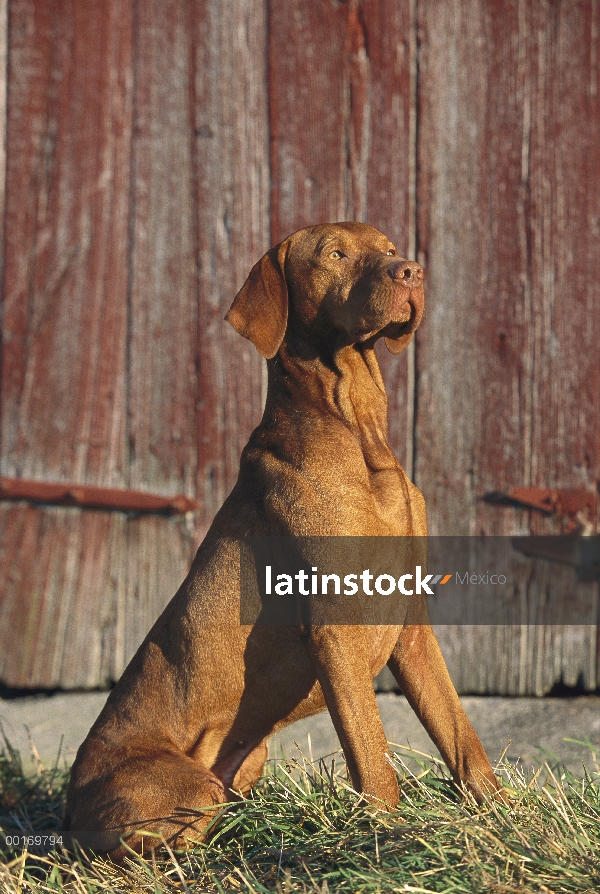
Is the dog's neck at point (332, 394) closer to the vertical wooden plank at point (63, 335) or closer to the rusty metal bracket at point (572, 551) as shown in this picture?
the rusty metal bracket at point (572, 551)

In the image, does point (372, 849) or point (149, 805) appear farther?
point (149, 805)

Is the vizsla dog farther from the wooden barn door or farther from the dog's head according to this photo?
the wooden barn door

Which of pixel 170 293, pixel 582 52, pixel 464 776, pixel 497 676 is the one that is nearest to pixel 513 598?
pixel 497 676

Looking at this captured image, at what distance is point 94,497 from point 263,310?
2112 millimetres

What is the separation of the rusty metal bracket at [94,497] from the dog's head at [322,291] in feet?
6.37

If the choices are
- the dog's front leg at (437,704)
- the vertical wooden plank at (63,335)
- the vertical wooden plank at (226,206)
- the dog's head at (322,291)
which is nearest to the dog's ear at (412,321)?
the dog's head at (322,291)

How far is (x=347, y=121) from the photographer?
453cm

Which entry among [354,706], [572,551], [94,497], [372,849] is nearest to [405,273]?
Result: [354,706]

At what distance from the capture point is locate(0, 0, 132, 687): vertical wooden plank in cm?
461

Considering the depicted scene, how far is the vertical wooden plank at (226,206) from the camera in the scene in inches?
179

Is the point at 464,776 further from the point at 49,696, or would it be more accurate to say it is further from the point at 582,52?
the point at 582,52

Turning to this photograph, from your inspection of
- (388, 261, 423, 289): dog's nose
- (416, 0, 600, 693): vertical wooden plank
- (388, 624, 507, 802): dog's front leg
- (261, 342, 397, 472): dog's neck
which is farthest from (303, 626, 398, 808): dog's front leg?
(416, 0, 600, 693): vertical wooden plank

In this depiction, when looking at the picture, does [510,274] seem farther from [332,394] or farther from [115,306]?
[332,394]

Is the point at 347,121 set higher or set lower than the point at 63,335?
higher
